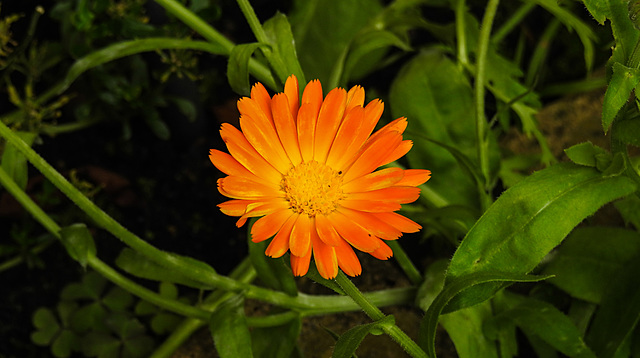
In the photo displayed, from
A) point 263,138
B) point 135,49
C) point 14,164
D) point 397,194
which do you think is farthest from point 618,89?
point 14,164

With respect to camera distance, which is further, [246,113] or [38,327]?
[38,327]

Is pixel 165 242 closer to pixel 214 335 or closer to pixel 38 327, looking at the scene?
pixel 38 327

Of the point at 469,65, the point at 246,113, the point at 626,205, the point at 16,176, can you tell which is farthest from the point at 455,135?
the point at 16,176

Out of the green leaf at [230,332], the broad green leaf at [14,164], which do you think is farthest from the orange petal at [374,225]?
the broad green leaf at [14,164]

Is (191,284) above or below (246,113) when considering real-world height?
below

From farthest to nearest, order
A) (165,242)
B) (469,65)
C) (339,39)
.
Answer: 1. (339,39)
2. (165,242)
3. (469,65)

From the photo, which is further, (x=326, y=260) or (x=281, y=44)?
(x=281, y=44)

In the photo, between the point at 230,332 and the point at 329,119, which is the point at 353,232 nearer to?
the point at 329,119
